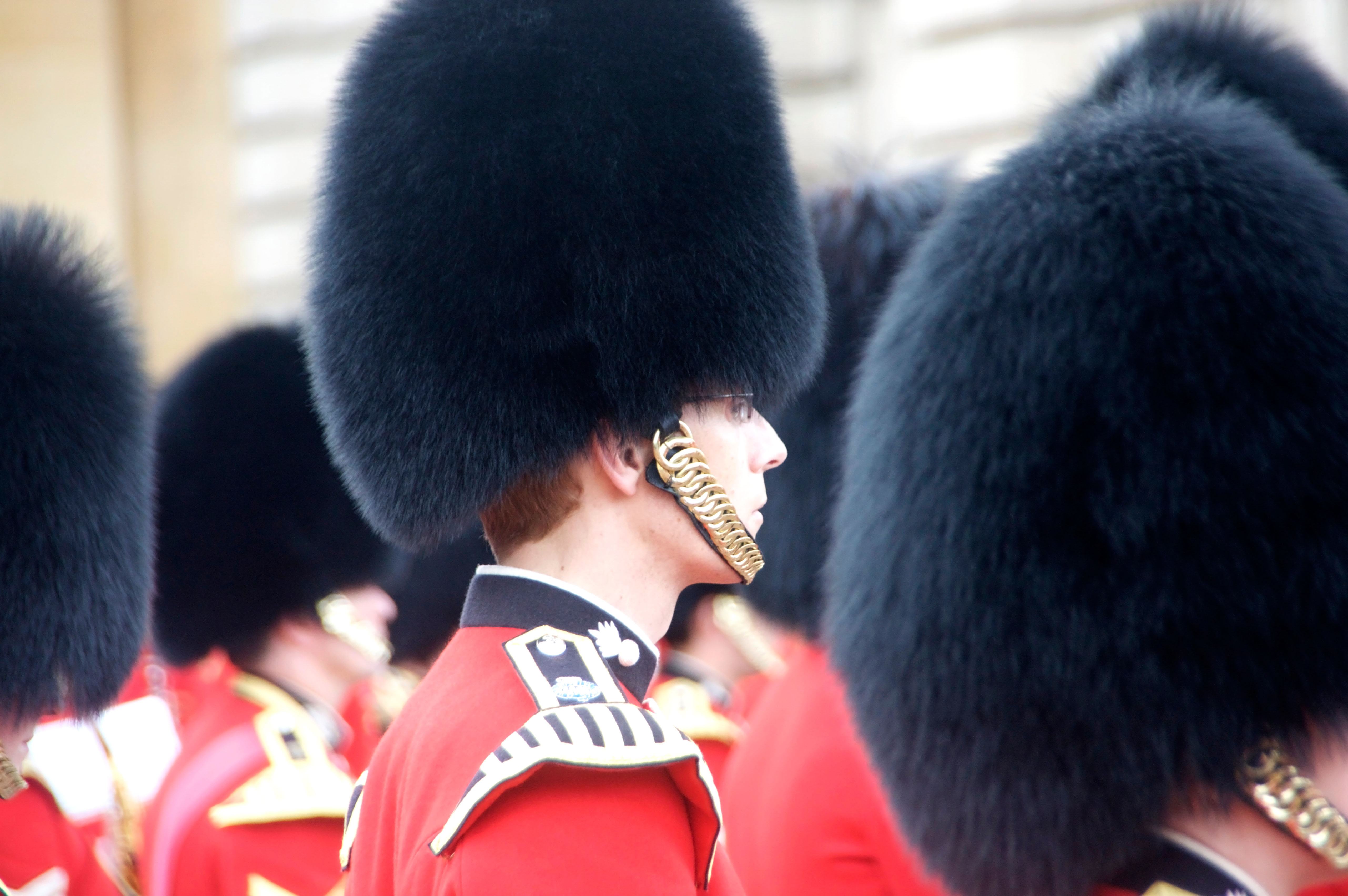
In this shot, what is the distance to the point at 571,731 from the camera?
1.37 meters

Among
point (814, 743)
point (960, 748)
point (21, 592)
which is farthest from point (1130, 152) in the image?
point (21, 592)

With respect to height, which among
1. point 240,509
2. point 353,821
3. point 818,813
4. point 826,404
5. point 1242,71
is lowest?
point 240,509

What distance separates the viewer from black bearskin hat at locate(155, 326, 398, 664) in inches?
151

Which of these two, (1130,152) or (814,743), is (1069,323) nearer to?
(1130,152)

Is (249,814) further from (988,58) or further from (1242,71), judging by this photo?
(988,58)

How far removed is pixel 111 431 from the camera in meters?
2.85

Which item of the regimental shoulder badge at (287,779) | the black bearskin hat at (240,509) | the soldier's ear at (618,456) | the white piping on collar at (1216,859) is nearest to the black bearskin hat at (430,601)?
the black bearskin hat at (240,509)

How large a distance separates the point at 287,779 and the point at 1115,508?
2189 millimetres

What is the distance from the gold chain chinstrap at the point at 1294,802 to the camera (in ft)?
4.97

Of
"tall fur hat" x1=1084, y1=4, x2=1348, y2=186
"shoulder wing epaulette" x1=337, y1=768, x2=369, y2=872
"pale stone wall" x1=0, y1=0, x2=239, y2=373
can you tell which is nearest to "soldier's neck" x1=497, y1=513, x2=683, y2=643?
"shoulder wing epaulette" x1=337, y1=768, x2=369, y2=872

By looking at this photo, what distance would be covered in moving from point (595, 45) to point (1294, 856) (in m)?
1.24

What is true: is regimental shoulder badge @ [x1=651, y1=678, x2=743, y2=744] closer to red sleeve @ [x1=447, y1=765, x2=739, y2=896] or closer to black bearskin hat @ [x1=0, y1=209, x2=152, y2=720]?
black bearskin hat @ [x1=0, y1=209, x2=152, y2=720]

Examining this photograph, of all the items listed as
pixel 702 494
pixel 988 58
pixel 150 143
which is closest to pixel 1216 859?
pixel 702 494

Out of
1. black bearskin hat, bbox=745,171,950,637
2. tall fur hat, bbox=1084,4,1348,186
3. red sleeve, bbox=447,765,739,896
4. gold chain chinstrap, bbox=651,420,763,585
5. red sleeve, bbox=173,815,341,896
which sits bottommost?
red sleeve, bbox=173,815,341,896
